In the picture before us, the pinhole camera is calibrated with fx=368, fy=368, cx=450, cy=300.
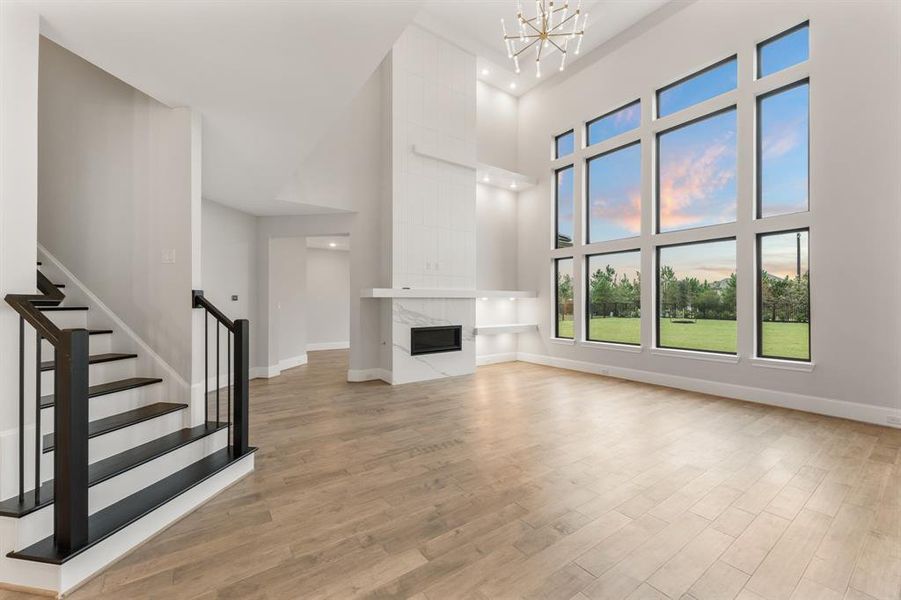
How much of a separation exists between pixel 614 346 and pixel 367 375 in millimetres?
4115

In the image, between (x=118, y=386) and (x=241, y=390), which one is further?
(x=241, y=390)

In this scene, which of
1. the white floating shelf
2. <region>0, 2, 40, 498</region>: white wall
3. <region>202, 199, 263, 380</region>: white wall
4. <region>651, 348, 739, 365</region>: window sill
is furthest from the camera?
the white floating shelf

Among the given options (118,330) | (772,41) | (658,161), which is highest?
(772,41)

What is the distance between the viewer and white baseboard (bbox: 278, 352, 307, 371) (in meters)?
6.66

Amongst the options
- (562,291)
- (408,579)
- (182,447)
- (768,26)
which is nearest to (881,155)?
(768,26)

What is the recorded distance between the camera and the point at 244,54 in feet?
7.29

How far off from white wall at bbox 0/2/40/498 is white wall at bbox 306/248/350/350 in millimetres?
7497

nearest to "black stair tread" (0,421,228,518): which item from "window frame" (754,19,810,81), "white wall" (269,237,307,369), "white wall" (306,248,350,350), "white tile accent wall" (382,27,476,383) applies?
"white tile accent wall" (382,27,476,383)

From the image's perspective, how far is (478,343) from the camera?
7453 mm

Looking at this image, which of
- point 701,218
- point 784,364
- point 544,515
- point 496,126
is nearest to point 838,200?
point 701,218

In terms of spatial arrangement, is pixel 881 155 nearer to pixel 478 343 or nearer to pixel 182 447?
pixel 478 343

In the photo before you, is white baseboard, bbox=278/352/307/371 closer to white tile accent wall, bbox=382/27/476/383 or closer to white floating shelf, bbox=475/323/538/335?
white tile accent wall, bbox=382/27/476/383

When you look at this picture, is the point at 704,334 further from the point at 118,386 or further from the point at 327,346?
the point at 327,346

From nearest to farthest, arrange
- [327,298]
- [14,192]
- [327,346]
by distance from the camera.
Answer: [14,192] → [327,346] → [327,298]
